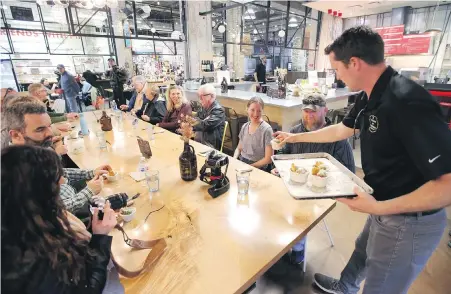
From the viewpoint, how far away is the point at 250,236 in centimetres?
106

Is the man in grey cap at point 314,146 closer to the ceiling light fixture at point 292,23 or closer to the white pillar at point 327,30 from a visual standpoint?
the ceiling light fixture at point 292,23

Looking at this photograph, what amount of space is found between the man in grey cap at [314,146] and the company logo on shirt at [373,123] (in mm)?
872

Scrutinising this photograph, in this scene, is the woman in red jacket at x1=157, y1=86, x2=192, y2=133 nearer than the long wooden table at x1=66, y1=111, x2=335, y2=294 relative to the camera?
No

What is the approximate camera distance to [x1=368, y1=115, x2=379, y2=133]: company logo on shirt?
101cm

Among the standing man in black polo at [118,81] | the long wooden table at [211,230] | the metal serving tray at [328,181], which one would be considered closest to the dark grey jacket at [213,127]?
the long wooden table at [211,230]

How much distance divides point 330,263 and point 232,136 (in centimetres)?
262

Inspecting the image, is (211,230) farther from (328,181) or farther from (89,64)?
(89,64)

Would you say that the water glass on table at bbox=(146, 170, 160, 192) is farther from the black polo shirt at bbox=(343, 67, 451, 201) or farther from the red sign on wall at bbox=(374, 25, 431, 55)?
the red sign on wall at bbox=(374, 25, 431, 55)

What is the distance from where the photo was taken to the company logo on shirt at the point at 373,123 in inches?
39.8

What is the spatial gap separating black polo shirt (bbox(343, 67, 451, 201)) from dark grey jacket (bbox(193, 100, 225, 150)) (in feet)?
6.67

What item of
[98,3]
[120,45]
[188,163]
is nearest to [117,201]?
[188,163]

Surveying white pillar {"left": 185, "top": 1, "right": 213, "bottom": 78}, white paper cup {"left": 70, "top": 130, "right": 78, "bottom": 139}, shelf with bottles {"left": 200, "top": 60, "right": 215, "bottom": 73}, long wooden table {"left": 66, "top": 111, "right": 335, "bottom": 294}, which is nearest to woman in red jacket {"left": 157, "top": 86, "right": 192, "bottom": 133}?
white paper cup {"left": 70, "top": 130, "right": 78, "bottom": 139}

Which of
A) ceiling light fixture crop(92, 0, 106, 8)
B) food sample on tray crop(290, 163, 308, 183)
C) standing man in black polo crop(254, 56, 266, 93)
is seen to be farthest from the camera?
standing man in black polo crop(254, 56, 266, 93)

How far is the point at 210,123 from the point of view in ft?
9.80
